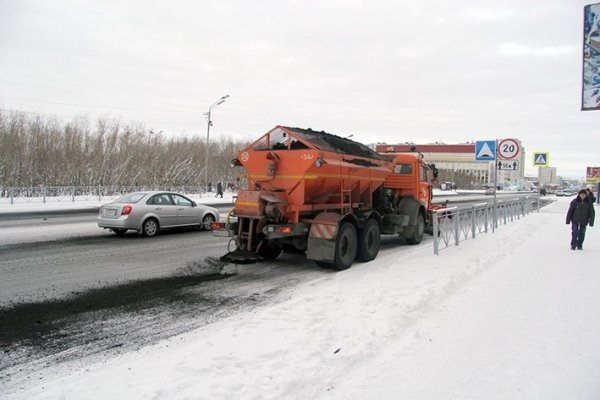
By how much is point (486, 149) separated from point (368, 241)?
304 inches

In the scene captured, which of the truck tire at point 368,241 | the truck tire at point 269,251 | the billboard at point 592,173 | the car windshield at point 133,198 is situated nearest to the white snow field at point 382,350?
the truck tire at point 368,241

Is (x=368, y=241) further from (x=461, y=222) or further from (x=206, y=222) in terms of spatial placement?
(x=206, y=222)

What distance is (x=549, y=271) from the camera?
875cm

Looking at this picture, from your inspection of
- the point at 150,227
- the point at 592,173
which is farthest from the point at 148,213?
the point at 592,173

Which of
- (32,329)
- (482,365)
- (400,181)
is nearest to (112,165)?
(400,181)

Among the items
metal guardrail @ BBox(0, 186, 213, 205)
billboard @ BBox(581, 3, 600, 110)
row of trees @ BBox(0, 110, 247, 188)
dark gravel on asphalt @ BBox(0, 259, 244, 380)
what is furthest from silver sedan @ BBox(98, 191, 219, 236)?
row of trees @ BBox(0, 110, 247, 188)

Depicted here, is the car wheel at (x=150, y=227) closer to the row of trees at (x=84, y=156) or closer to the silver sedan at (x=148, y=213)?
the silver sedan at (x=148, y=213)

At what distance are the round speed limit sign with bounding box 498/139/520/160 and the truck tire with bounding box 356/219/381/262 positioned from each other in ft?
22.9

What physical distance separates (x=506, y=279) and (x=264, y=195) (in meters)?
4.70

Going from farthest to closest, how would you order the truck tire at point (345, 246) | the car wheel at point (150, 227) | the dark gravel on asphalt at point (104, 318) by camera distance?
the car wheel at point (150, 227)
the truck tire at point (345, 246)
the dark gravel on asphalt at point (104, 318)

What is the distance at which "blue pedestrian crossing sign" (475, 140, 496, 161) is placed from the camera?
15.4m

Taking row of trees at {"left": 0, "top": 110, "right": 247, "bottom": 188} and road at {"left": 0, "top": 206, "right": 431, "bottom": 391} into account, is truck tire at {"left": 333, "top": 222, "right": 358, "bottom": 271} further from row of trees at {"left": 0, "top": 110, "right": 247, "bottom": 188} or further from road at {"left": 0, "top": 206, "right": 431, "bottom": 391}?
row of trees at {"left": 0, "top": 110, "right": 247, "bottom": 188}

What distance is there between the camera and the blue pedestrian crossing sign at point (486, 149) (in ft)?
50.7

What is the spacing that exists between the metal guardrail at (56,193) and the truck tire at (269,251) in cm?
2676
